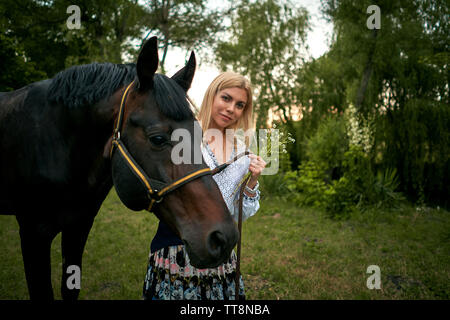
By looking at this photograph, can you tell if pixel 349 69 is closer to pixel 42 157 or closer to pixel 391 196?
pixel 391 196

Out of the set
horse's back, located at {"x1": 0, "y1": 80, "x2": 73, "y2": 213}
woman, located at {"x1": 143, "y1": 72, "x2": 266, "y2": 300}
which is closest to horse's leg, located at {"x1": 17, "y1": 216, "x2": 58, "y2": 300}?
horse's back, located at {"x1": 0, "y1": 80, "x2": 73, "y2": 213}

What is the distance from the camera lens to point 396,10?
24.3 feet

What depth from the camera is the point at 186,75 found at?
1735mm

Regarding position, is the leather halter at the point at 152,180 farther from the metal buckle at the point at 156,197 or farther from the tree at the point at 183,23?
the tree at the point at 183,23

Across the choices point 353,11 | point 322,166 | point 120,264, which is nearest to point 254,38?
point 353,11

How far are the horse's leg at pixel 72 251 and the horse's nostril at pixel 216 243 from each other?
1.35 metres

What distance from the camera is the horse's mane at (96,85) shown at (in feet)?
4.80

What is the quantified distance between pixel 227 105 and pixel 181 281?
140cm

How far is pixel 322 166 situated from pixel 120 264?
6486 mm

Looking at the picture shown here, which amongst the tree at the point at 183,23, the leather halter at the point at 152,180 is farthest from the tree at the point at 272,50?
the leather halter at the point at 152,180

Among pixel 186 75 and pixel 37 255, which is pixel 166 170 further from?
pixel 37 255

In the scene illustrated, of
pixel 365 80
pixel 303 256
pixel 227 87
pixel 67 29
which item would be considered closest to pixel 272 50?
pixel 365 80

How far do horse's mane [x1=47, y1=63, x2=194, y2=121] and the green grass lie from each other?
2.90 m

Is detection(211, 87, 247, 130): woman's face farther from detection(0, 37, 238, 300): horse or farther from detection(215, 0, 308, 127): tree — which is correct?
detection(215, 0, 308, 127): tree
